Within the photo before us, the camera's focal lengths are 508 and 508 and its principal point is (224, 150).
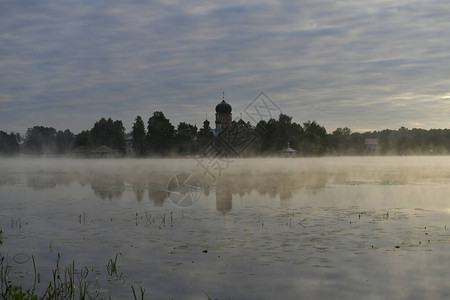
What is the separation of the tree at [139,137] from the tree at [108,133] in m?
15.7

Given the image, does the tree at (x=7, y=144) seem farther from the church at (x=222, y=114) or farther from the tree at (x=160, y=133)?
the tree at (x=160, y=133)

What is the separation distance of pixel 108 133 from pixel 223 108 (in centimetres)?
3300

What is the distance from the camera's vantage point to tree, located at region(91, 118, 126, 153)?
Answer: 450 feet

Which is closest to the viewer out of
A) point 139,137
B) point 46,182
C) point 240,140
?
point 46,182

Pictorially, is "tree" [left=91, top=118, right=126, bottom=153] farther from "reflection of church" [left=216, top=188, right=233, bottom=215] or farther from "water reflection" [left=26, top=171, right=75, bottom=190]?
"reflection of church" [left=216, top=188, right=233, bottom=215]

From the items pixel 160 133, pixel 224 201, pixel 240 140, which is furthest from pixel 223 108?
pixel 224 201

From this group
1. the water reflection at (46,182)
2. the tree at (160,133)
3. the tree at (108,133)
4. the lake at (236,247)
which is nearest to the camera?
the lake at (236,247)

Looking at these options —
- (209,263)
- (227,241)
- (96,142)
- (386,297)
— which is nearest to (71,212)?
(227,241)

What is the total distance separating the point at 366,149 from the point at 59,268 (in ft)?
560

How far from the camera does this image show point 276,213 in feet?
61.9

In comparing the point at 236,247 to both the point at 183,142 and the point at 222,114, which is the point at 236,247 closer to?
the point at 183,142

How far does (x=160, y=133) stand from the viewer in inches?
4515

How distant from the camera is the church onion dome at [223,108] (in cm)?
14300

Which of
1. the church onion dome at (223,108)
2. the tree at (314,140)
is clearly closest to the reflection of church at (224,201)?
the tree at (314,140)
